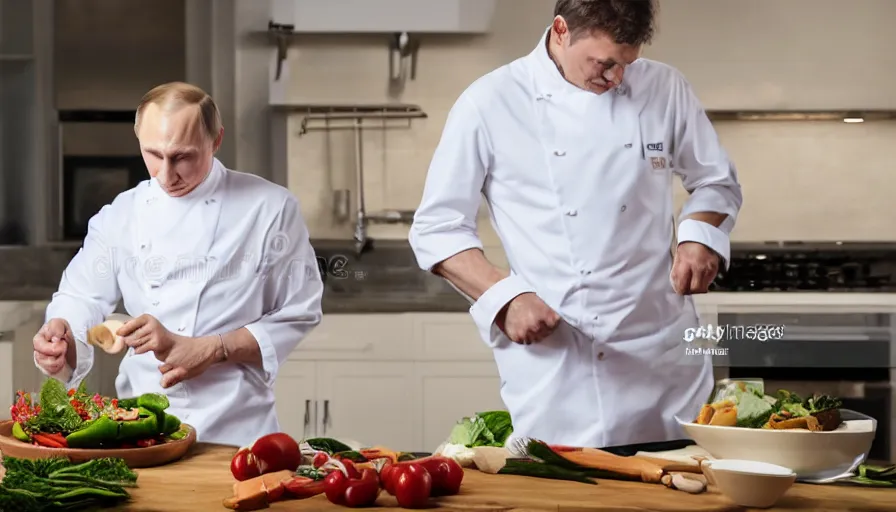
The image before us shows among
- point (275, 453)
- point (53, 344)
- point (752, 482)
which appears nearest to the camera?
point (752, 482)

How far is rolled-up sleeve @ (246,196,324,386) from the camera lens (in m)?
2.53

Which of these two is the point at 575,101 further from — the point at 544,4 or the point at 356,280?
the point at 356,280

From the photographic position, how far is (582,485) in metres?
1.90

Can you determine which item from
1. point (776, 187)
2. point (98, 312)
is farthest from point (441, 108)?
point (98, 312)

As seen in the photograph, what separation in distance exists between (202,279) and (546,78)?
0.94 metres

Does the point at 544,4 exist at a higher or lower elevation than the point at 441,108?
higher

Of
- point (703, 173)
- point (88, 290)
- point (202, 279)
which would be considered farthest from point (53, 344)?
point (703, 173)

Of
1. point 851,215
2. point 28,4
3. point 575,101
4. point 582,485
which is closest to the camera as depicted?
point 582,485

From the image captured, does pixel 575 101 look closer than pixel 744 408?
No

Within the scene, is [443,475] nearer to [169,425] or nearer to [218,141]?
[169,425]

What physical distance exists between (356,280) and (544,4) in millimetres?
796

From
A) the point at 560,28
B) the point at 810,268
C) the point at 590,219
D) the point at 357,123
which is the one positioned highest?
the point at 560,28

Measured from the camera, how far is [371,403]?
2617 millimetres

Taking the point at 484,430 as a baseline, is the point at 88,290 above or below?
above
